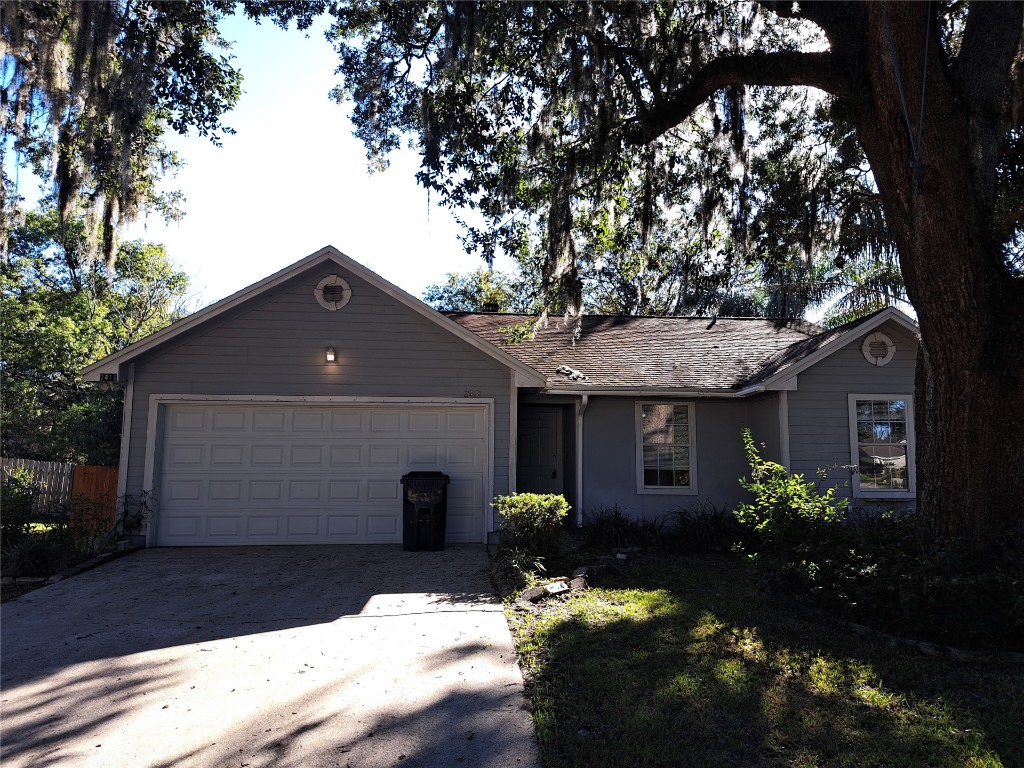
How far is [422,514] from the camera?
926 centimetres

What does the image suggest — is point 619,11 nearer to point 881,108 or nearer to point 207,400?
point 881,108

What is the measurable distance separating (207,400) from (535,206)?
593 cm

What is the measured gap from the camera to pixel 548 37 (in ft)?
24.8

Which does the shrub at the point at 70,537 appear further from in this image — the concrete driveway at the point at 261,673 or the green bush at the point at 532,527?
the green bush at the point at 532,527

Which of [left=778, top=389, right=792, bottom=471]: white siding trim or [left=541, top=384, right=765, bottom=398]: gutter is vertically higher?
[left=541, top=384, right=765, bottom=398]: gutter

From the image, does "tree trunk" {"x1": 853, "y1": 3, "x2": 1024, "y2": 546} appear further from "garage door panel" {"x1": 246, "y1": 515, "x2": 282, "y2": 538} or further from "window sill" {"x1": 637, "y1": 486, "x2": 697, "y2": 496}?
"garage door panel" {"x1": 246, "y1": 515, "x2": 282, "y2": 538}

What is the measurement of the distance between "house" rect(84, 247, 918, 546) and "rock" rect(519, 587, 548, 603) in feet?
10.8

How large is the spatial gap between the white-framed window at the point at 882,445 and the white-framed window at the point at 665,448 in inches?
105

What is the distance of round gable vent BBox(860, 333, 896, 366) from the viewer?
34.8ft

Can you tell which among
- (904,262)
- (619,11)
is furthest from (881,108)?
(619,11)

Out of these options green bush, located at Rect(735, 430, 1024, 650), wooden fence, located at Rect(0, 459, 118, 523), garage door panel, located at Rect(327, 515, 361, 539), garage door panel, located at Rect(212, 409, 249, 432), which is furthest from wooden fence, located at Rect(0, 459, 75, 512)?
green bush, located at Rect(735, 430, 1024, 650)

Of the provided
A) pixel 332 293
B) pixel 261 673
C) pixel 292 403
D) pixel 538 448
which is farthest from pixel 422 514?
pixel 261 673

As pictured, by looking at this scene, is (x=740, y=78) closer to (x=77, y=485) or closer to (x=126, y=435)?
(x=126, y=435)

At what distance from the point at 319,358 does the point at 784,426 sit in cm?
768
